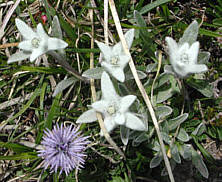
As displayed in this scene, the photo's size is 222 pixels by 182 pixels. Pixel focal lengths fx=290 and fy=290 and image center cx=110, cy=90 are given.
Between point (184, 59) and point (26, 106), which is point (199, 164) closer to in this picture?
point (184, 59)

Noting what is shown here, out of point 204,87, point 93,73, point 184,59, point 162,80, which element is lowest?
point 204,87

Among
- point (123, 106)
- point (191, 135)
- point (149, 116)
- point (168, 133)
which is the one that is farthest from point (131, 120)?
point (191, 135)

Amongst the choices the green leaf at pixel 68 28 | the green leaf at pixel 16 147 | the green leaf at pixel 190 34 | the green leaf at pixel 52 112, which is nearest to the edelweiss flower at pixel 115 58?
the green leaf at pixel 190 34

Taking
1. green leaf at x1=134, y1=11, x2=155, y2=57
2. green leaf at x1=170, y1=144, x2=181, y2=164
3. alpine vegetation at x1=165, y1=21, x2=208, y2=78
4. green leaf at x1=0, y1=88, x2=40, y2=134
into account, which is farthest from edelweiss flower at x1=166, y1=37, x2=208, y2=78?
green leaf at x1=0, y1=88, x2=40, y2=134

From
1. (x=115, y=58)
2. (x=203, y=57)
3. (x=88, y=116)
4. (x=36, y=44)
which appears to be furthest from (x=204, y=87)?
(x=36, y=44)

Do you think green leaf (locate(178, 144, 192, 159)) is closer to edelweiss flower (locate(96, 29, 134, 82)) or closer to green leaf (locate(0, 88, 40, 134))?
edelweiss flower (locate(96, 29, 134, 82))

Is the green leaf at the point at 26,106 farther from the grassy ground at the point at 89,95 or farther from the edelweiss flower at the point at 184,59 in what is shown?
the edelweiss flower at the point at 184,59
